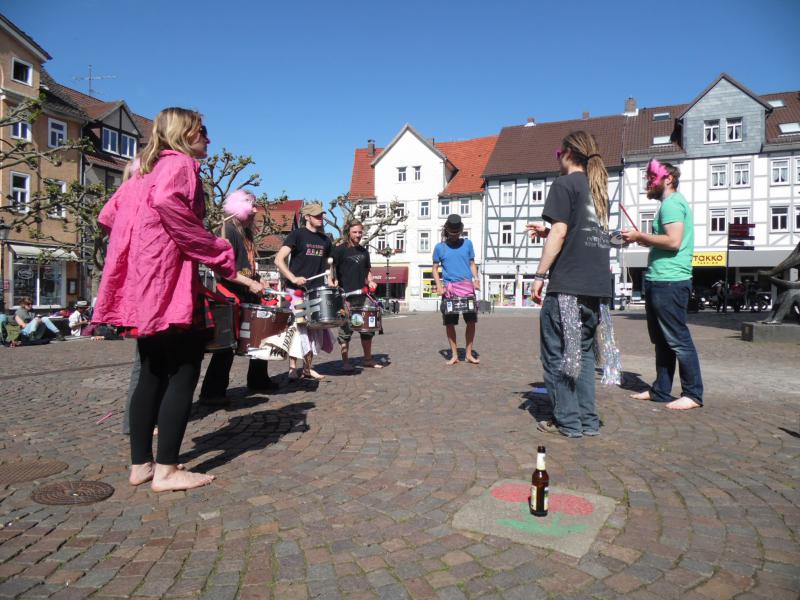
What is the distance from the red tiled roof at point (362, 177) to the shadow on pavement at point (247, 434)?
4772cm

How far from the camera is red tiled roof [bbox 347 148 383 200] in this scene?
53188mm

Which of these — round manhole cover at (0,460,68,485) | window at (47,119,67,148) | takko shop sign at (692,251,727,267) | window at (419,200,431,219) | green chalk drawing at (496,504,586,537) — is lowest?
round manhole cover at (0,460,68,485)

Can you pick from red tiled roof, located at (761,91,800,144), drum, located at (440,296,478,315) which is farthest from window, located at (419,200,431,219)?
drum, located at (440,296,478,315)

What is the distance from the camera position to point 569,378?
4.38m

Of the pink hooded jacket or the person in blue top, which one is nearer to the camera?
the pink hooded jacket

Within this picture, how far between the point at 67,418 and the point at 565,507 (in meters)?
4.20

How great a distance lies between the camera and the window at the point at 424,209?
50.8 meters

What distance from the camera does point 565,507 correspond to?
297 cm

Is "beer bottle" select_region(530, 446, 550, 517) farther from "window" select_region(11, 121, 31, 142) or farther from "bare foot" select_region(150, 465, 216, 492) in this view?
"window" select_region(11, 121, 31, 142)

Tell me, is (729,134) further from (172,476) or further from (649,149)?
(172,476)

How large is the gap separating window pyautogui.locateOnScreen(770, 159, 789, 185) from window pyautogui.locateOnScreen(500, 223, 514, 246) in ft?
57.9

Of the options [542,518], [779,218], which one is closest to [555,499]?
[542,518]

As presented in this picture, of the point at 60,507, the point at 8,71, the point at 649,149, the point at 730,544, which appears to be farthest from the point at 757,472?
the point at 649,149

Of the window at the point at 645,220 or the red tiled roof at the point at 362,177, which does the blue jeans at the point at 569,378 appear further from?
the red tiled roof at the point at 362,177
